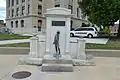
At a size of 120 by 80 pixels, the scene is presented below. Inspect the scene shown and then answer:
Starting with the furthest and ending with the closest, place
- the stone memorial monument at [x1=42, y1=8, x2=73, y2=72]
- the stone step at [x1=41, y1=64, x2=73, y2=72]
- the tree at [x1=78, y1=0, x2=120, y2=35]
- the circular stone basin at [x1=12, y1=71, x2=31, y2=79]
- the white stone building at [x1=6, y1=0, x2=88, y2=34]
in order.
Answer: the white stone building at [x1=6, y1=0, x2=88, y2=34]
the tree at [x1=78, y1=0, x2=120, y2=35]
the stone memorial monument at [x1=42, y1=8, x2=73, y2=72]
the stone step at [x1=41, y1=64, x2=73, y2=72]
the circular stone basin at [x1=12, y1=71, x2=31, y2=79]

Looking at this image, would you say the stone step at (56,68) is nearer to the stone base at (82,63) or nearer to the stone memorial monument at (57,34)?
the stone memorial monument at (57,34)

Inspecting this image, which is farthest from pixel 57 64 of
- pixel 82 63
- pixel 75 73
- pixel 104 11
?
pixel 104 11

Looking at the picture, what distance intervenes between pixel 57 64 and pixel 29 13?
44192 millimetres

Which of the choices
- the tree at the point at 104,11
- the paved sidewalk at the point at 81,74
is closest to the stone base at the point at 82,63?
the paved sidewalk at the point at 81,74

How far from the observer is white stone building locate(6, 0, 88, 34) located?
52.7 metres

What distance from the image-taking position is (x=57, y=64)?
10.2 m

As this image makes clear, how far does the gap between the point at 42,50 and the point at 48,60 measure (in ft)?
5.36

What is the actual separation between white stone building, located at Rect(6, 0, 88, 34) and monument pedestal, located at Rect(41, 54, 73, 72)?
38519 millimetres

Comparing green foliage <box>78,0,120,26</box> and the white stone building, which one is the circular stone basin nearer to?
green foliage <box>78,0,120,26</box>

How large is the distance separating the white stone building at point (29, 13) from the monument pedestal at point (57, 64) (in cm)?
3852

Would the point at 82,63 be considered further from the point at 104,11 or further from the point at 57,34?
the point at 104,11

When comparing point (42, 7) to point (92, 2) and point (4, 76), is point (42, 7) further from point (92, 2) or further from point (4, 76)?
point (4, 76)

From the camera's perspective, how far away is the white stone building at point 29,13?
5272 centimetres

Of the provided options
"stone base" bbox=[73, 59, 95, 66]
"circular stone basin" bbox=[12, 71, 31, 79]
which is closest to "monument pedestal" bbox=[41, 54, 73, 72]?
"stone base" bbox=[73, 59, 95, 66]
